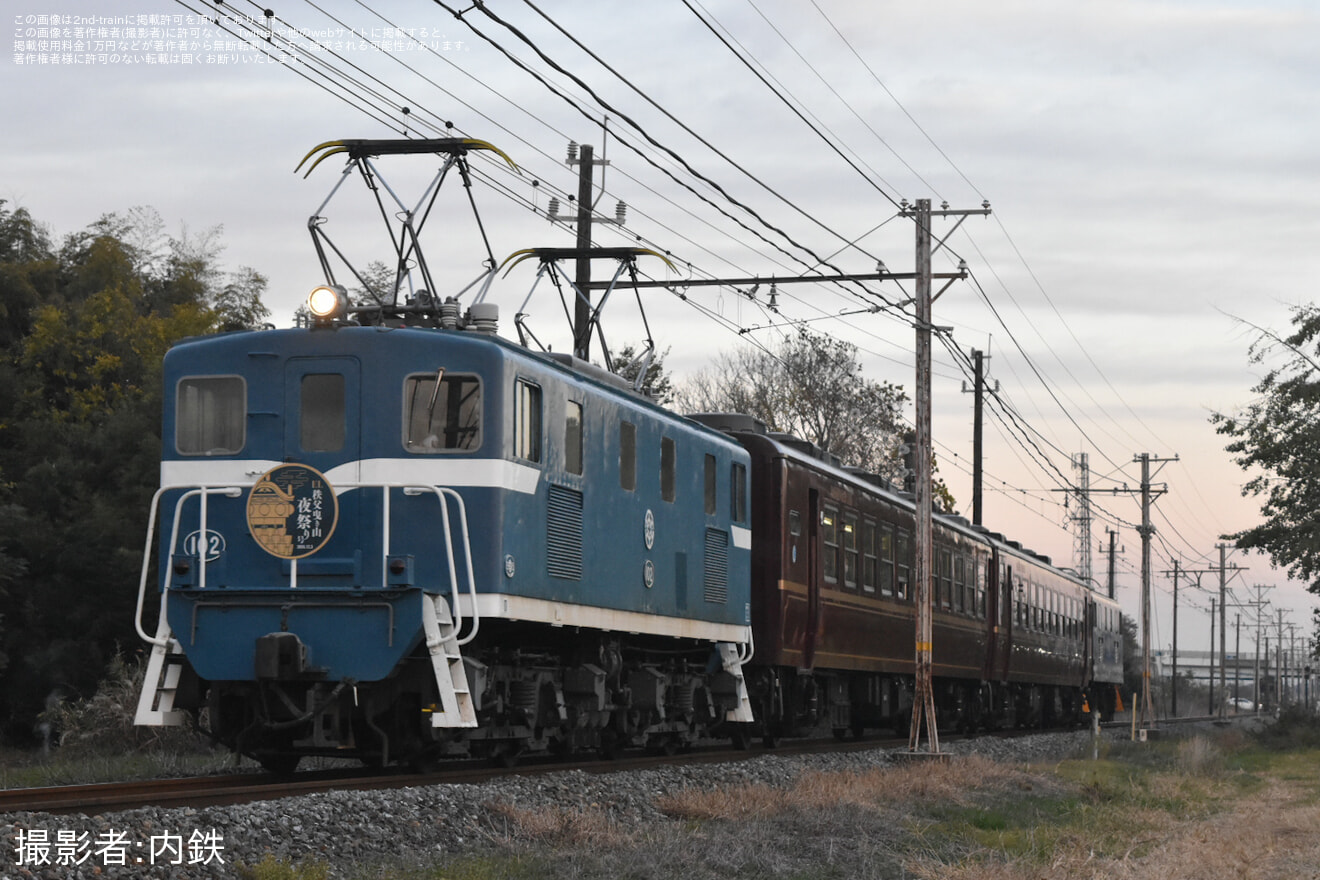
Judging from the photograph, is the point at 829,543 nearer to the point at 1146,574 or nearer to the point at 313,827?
the point at 313,827

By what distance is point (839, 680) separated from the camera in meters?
25.2

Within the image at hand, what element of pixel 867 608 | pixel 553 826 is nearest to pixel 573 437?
pixel 553 826

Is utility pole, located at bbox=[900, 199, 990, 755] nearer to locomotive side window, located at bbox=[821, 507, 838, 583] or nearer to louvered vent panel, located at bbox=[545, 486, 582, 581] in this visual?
locomotive side window, located at bbox=[821, 507, 838, 583]

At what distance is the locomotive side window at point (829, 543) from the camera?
73.9 ft

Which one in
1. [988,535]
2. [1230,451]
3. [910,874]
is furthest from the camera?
[1230,451]

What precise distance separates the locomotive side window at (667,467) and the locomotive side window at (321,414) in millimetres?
4435

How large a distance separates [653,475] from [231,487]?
4.76 meters

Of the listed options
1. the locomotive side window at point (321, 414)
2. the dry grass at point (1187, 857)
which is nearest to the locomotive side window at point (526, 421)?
the locomotive side window at point (321, 414)

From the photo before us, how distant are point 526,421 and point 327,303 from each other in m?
1.86

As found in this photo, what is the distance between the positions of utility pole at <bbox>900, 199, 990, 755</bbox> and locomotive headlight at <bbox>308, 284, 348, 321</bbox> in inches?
433

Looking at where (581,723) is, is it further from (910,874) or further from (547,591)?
(910,874)

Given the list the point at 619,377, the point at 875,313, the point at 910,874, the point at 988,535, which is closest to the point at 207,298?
the point at 988,535

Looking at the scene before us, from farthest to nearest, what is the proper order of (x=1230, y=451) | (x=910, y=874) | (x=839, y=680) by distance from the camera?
(x=1230, y=451) → (x=839, y=680) → (x=910, y=874)

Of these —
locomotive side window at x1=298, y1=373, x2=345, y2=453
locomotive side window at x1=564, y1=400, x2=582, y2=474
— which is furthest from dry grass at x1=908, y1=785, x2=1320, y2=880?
locomotive side window at x1=298, y1=373, x2=345, y2=453
